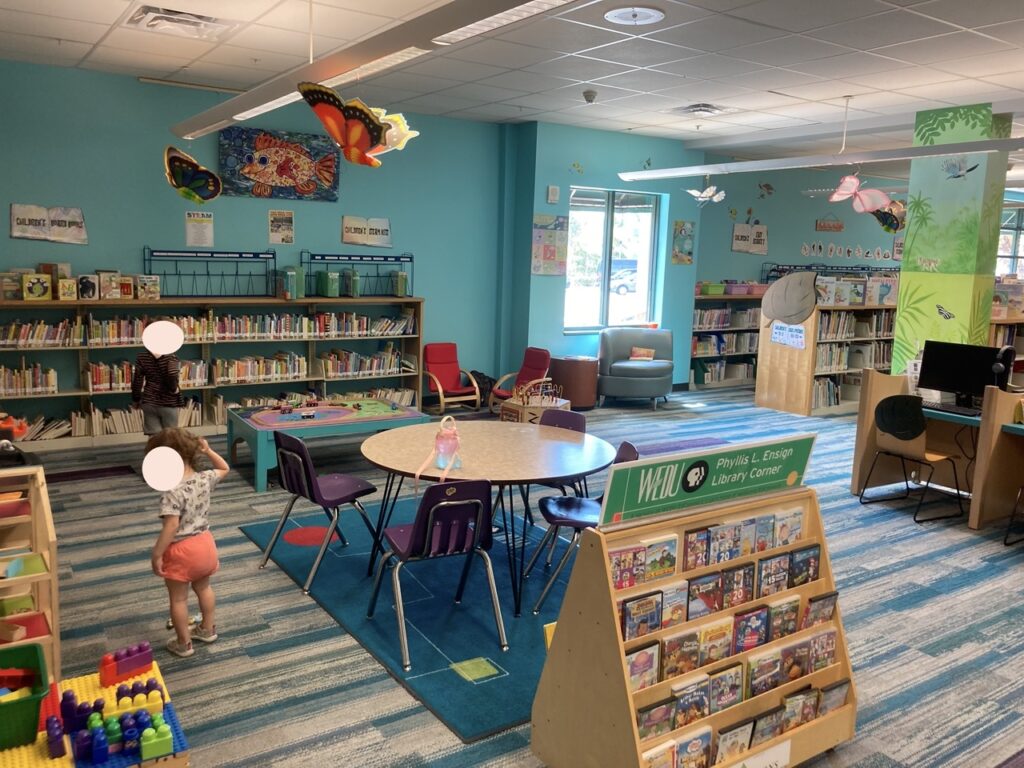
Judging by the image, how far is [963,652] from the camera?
169 inches

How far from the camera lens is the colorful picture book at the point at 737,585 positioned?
300 centimetres

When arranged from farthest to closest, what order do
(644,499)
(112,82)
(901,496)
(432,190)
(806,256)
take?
(806,256) < (432,190) < (112,82) < (901,496) < (644,499)

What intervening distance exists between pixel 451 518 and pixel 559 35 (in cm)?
359

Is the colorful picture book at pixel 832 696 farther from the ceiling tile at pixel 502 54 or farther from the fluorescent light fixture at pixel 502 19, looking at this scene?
the ceiling tile at pixel 502 54

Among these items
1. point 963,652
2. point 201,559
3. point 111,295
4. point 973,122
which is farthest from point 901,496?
point 111,295

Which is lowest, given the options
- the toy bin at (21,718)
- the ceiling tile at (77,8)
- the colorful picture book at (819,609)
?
the colorful picture book at (819,609)

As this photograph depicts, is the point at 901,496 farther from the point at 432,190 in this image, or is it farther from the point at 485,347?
the point at 432,190

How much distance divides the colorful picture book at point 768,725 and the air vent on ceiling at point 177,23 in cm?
537

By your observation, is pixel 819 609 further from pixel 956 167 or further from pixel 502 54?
pixel 956 167

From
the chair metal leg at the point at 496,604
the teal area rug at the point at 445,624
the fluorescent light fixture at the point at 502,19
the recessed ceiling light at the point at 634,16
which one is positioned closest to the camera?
the fluorescent light fixture at the point at 502,19

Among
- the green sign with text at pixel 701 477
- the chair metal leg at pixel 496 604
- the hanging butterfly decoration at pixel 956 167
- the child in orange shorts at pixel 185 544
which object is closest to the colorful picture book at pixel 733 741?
the green sign with text at pixel 701 477

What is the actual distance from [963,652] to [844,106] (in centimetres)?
597

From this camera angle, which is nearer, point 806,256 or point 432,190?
point 432,190

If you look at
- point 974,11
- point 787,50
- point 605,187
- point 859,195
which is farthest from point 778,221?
point 974,11
